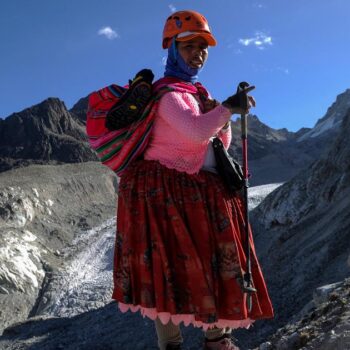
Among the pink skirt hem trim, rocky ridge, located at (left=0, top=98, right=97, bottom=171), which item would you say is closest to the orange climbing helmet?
the pink skirt hem trim

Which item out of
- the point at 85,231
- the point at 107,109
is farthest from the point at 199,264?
the point at 85,231

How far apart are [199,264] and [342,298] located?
173 centimetres

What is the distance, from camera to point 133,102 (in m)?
2.42

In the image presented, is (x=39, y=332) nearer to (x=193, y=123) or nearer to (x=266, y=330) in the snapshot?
(x=266, y=330)

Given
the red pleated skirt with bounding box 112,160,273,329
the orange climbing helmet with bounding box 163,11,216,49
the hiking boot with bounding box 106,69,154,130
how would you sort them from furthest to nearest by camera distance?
the orange climbing helmet with bounding box 163,11,216,49 → the hiking boot with bounding box 106,69,154,130 → the red pleated skirt with bounding box 112,160,273,329

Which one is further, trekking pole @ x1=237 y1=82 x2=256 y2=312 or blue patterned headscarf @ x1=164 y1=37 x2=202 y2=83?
blue patterned headscarf @ x1=164 y1=37 x2=202 y2=83

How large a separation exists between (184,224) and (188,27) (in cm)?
95

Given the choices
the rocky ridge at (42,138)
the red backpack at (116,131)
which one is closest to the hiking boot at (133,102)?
the red backpack at (116,131)

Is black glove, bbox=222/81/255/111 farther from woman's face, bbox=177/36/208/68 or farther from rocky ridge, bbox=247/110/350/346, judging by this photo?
rocky ridge, bbox=247/110/350/346

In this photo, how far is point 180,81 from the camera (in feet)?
8.48

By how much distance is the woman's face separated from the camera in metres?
2.59

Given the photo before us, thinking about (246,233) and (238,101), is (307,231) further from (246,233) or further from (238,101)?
(238,101)

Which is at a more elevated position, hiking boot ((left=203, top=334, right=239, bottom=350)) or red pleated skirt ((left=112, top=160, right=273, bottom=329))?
red pleated skirt ((left=112, top=160, right=273, bottom=329))

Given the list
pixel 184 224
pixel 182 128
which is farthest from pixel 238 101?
pixel 184 224
